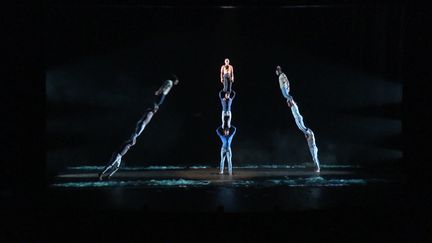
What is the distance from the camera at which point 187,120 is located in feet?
34.2

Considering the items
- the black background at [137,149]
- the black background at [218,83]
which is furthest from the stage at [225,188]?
the black background at [218,83]

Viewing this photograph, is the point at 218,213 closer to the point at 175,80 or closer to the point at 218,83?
the point at 175,80

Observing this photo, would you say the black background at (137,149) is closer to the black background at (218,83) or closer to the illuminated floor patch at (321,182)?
the black background at (218,83)

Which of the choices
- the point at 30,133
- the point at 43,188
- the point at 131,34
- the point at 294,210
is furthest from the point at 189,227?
the point at 131,34

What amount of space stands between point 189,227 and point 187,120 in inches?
193

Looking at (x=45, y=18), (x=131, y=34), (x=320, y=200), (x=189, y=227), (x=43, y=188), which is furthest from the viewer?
(x=131, y=34)

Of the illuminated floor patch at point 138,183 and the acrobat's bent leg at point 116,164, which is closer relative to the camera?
the illuminated floor patch at point 138,183

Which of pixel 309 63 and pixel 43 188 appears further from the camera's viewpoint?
pixel 309 63

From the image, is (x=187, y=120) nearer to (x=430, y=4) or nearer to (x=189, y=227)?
(x=430, y=4)

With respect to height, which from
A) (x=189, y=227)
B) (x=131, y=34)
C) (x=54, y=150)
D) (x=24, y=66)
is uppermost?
(x=131, y=34)

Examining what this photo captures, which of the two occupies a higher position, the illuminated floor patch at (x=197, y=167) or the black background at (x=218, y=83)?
the black background at (x=218, y=83)

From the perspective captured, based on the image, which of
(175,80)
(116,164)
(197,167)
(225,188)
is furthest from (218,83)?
(225,188)

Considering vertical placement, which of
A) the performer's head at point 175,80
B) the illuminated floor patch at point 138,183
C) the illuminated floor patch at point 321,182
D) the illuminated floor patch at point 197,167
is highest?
the performer's head at point 175,80

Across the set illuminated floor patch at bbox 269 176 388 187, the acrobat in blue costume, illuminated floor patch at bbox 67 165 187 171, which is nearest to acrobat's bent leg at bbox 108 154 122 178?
the acrobat in blue costume
